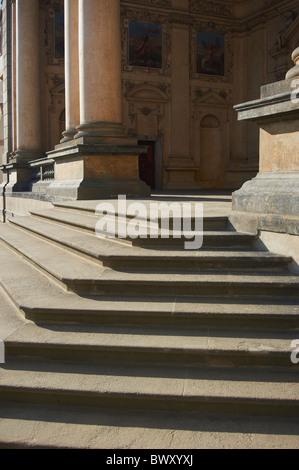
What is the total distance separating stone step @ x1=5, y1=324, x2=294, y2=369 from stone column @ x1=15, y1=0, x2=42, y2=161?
13233 millimetres

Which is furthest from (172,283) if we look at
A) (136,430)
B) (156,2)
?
(156,2)

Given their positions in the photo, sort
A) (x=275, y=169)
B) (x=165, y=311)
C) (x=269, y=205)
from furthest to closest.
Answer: (x=275, y=169) → (x=269, y=205) → (x=165, y=311)

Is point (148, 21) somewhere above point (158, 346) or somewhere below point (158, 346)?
above

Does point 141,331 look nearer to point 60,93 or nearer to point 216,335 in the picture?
point 216,335

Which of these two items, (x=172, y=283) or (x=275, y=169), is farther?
(x=275, y=169)

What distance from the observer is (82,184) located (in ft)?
30.6

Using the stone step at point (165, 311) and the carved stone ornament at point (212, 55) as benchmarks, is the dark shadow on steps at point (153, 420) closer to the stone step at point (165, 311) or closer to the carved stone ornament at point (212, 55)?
the stone step at point (165, 311)

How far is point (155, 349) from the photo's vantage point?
11.0 ft

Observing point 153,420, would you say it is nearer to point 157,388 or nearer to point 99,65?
point 157,388

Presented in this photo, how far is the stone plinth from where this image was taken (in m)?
4.22

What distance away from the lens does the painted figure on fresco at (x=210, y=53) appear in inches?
818

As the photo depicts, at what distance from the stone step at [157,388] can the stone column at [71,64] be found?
28.6 feet

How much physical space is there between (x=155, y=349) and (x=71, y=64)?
9.67 meters
